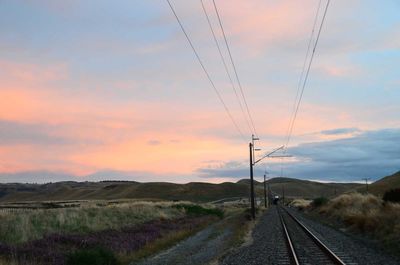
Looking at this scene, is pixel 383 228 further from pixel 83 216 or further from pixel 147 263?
pixel 83 216

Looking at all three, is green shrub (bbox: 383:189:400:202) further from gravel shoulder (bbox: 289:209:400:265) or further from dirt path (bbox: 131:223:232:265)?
dirt path (bbox: 131:223:232:265)

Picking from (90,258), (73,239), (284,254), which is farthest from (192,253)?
(90,258)

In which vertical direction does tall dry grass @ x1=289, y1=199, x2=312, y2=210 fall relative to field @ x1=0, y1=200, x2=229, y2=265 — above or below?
above

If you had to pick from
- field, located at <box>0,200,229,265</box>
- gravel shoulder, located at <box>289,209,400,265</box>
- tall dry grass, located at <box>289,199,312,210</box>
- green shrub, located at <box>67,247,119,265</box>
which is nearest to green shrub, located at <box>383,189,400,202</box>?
gravel shoulder, located at <box>289,209,400,265</box>

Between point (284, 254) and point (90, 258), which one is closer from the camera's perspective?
point (90, 258)

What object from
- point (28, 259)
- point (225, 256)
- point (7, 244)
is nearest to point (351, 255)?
point (225, 256)

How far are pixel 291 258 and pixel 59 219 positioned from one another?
18.6 m

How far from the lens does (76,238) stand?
2728cm

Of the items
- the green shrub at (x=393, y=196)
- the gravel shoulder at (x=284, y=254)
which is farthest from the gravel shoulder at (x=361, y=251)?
the green shrub at (x=393, y=196)

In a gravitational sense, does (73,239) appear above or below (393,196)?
below

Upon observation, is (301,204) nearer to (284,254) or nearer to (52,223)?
(52,223)

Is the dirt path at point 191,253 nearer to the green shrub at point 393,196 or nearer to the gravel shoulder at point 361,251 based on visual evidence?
the gravel shoulder at point 361,251

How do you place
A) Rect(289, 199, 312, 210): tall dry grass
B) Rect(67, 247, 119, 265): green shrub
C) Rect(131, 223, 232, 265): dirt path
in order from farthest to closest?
Rect(289, 199, 312, 210): tall dry grass < Rect(131, 223, 232, 265): dirt path < Rect(67, 247, 119, 265): green shrub

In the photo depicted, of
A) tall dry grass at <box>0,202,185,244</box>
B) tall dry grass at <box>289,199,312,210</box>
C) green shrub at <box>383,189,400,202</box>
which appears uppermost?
tall dry grass at <box>289,199,312,210</box>
